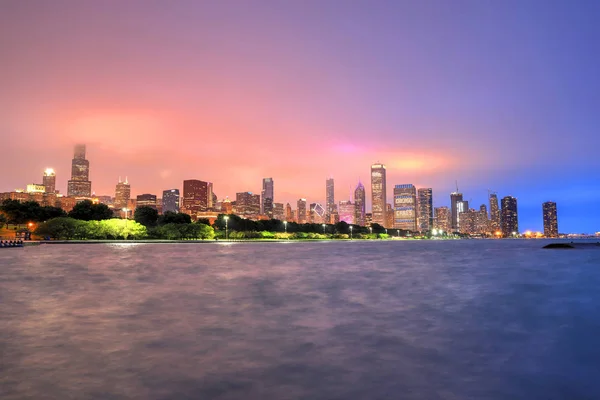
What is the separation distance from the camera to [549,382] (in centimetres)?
1174

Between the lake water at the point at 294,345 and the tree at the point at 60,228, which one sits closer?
the lake water at the point at 294,345

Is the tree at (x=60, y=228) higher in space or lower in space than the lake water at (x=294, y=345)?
higher

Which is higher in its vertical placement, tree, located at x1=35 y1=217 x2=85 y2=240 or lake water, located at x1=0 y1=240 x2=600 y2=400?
tree, located at x1=35 y1=217 x2=85 y2=240

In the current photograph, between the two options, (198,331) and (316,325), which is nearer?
(198,331)

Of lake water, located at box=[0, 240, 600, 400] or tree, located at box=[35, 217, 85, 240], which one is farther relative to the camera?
tree, located at box=[35, 217, 85, 240]

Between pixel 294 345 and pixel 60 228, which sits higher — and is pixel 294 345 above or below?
below

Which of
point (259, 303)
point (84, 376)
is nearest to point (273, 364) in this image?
point (84, 376)

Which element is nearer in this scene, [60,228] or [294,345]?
[294,345]

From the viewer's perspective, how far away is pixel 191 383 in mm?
10891

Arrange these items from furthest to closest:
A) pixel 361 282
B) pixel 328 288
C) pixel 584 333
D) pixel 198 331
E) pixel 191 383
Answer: pixel 361 282 → pixel 328 288 → pixel 584 333 → pixel 198 331 → pixel 191 383

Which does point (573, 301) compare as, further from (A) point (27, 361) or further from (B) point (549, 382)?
(A) point (27, 361)

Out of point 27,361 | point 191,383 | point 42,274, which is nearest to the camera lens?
point 191,383

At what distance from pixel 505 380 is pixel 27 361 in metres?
13.1

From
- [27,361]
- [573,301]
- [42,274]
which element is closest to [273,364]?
[27,361]
